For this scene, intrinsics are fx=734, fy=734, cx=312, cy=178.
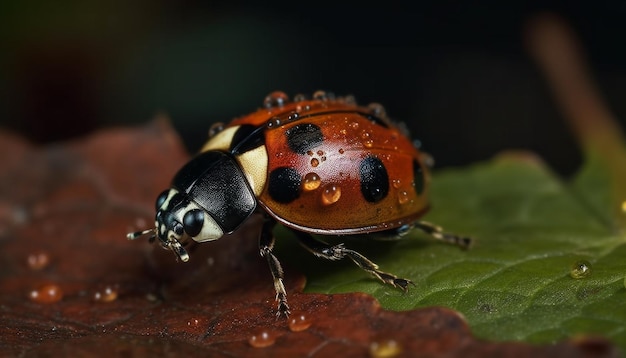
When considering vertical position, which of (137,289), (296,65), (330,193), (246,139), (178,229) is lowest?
(137,289)

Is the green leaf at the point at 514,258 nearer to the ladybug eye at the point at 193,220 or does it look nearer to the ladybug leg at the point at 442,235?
the ladybug leg at the point at 442,235

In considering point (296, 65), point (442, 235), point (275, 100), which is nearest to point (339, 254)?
point (442, 235)

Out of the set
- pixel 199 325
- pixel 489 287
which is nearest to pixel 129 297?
pixel 199 325

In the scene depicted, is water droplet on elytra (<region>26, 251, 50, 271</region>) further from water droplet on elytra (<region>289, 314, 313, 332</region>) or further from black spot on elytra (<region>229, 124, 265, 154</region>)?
water droplet on elytra (<region>289, 314, 313, 332</region>)

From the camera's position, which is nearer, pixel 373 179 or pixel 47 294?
pixel 373 179

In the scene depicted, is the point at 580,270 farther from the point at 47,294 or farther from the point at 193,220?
the point at 47,294

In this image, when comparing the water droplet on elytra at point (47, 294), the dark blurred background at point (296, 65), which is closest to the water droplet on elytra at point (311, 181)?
the water droplet on elytra at point (47, 294)
